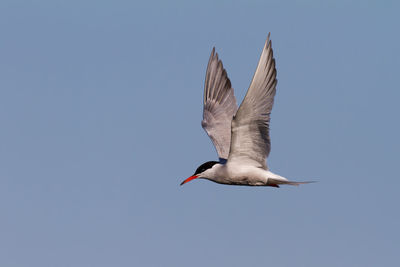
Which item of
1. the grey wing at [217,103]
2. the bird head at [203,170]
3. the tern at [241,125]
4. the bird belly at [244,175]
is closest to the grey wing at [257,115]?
the tern at [241,125]

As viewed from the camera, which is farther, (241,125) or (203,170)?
(203,170)

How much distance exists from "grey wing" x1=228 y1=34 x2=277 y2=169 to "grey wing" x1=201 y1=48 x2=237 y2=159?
3466mm

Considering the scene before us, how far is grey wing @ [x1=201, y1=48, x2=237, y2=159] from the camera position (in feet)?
62.5

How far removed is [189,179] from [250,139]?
247cm

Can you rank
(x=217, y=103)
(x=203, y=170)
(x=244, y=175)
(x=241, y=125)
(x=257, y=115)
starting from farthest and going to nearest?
(x=217, y=103), (x=203, y=170), (x=244, y=175), (x=241, y=125), (x=257, y=115)

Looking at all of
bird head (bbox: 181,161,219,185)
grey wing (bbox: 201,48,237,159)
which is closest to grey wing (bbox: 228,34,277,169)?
bird head (bbox: 181,161,219,185)

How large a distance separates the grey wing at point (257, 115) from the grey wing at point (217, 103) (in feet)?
11.4

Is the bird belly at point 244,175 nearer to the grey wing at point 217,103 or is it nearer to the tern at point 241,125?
the tern at point 241,125

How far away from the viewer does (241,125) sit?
1464 centimetres

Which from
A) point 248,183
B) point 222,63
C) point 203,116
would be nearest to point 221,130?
point 203,116

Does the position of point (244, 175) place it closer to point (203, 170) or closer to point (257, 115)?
point (203, 170)

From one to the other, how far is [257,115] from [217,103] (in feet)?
16.7

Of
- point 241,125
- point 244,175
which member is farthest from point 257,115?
point 244,175

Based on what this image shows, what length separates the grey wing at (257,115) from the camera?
1405 centimetres
